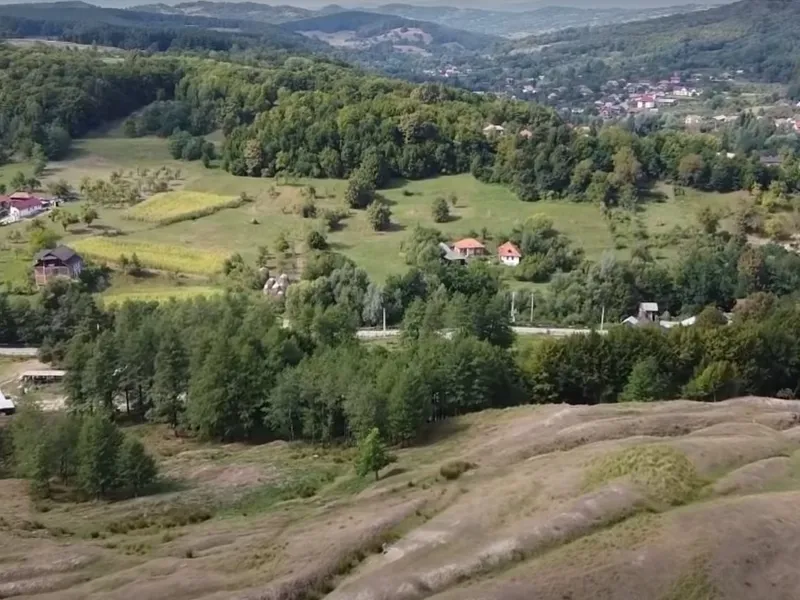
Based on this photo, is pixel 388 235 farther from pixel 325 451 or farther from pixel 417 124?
pixel 325 451

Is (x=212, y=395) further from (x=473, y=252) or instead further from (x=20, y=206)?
(x=20, y=206)

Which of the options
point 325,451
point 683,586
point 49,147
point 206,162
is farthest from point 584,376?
point 49,147

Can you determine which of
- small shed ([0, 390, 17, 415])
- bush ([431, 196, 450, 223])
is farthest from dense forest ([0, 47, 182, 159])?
small shed ([0, 390, 17, 415])

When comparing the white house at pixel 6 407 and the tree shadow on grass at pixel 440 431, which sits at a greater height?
the tree shadow on grass at pixel 440 431

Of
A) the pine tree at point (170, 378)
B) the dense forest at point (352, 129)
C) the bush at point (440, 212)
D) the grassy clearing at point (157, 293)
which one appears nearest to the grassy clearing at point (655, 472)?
the pine tree at point (170, 378)

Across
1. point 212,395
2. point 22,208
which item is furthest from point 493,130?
point 212,395

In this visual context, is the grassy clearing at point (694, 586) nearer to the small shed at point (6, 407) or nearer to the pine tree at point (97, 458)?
the pine tree at point (97, 458)

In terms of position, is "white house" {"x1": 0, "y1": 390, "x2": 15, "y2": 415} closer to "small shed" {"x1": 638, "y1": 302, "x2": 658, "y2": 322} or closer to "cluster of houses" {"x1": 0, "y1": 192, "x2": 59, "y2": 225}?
"small shed" {"x1": 638, "y1": 302, "x2": 658, "y2": 322}
